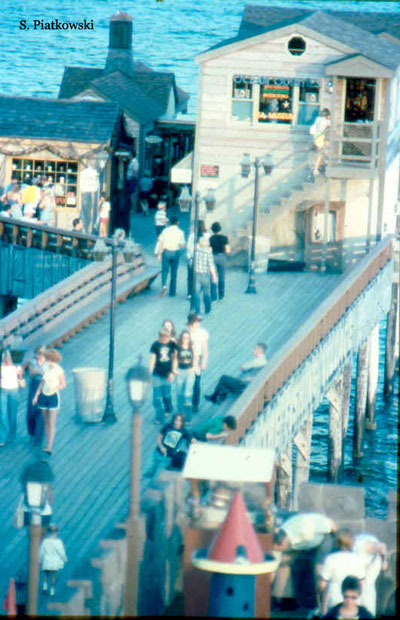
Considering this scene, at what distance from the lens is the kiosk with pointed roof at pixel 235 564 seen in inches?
626

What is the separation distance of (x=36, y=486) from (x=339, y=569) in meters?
3.17

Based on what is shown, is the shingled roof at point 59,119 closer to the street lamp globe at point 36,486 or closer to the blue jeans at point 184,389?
the blue jeans at point 184,389

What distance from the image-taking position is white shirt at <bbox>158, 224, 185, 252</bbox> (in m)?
32.2

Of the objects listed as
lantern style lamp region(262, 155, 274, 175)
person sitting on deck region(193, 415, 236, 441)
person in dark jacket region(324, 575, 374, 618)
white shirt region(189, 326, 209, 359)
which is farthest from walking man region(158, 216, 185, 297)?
person in dark jacket region(324, 575, 374, 618)

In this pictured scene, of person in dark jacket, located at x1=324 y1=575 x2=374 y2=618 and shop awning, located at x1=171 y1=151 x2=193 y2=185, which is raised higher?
shop awning, located at x1=171 y1=151 x2=193 y2=185

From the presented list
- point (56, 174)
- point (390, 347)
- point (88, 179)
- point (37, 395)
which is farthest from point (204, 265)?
point (390, 347)

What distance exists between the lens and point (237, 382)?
26.3 m

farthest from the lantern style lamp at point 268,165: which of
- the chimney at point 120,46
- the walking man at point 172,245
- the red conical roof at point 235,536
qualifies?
the chimney at point 120,46

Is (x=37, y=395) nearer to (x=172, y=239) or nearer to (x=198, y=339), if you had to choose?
(x=198, y=339)

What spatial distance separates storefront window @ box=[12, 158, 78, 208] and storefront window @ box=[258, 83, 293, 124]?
18.3 ft

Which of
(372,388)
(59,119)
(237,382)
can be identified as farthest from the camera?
(59,119)

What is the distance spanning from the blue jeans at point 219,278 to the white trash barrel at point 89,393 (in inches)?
302

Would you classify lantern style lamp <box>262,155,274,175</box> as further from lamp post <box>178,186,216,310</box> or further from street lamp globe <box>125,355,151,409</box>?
street lamp globe <box>125,355,151,409</box>

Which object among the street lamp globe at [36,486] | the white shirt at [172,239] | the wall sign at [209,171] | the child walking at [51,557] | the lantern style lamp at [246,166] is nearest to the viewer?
the street lamp globe at [36,486]
